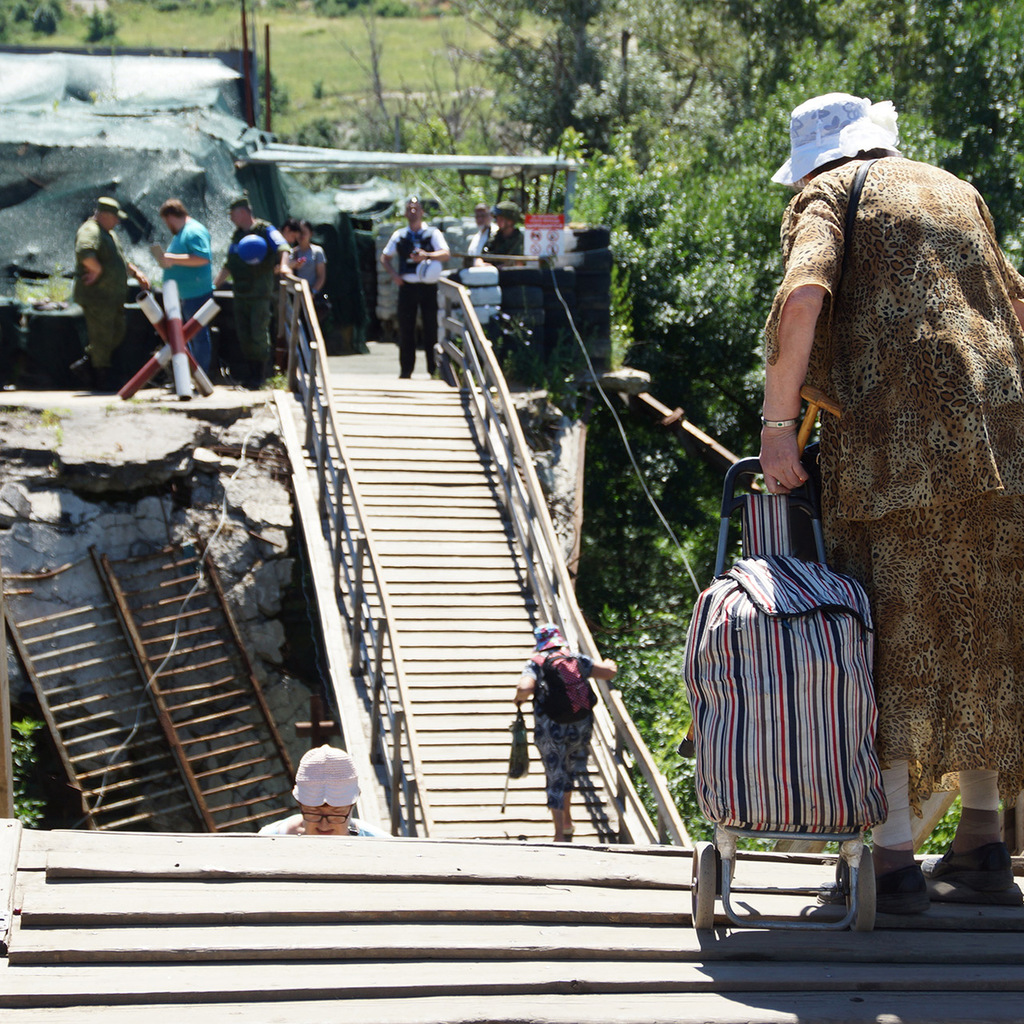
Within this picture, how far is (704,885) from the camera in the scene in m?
2.71

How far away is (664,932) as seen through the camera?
2758mm

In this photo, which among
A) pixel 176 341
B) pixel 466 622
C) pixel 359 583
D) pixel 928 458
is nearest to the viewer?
pixel 928 458

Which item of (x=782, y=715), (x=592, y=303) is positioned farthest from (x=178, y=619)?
(x=782, y=715)

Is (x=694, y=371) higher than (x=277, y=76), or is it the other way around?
(x=277, y=76)

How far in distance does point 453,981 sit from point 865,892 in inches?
36.4

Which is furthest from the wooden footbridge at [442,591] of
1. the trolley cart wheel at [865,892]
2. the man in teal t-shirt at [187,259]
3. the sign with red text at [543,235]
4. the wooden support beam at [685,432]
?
the trolley cart wheel at [865,892]

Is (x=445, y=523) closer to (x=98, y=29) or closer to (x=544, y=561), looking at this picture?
(x=544, y=561)

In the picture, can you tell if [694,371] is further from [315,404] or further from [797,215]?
[797,215]

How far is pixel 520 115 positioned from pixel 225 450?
20288mm

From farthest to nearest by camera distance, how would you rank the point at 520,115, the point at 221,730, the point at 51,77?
the point at 520,115 < the point at 51,77 < the point at 221,730

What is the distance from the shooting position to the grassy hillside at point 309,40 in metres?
58.8

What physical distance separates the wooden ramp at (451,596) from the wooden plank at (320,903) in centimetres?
417

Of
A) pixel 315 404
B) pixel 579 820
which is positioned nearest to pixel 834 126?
pixel 579 820

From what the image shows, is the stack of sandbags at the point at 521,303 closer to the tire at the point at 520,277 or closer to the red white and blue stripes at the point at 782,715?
the tire at the point at 520,277
